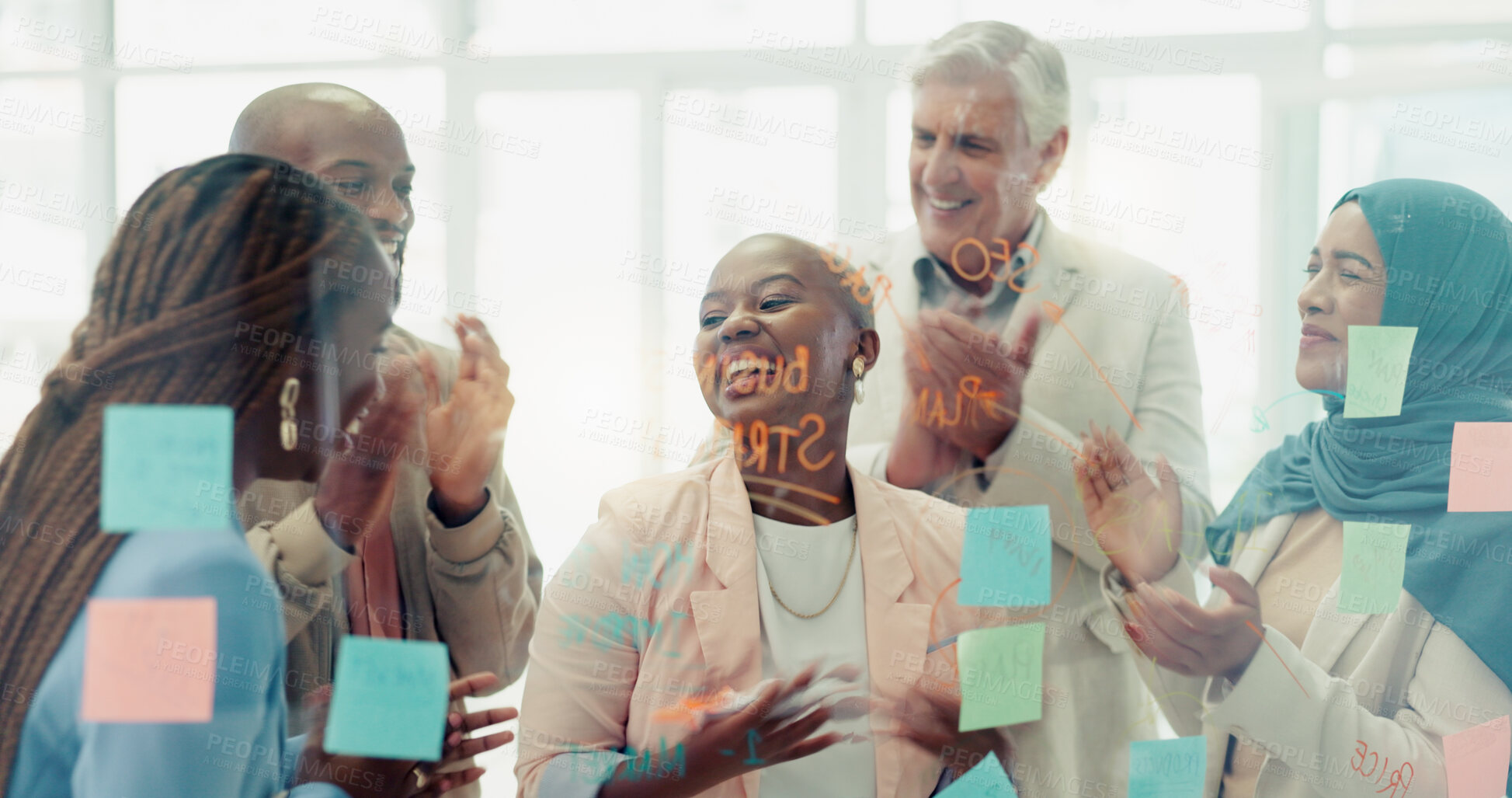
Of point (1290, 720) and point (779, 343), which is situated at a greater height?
point (779, 343)

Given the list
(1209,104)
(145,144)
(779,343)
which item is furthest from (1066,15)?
(145,144)

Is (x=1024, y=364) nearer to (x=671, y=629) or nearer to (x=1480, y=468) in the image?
(x=671, y=629)

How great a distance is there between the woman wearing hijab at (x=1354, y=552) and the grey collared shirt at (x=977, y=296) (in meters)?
0.20

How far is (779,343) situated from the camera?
3.58 feet

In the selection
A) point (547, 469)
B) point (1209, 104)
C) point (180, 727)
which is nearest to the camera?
point (180, 727)

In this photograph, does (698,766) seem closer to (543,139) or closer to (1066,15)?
(543,139)

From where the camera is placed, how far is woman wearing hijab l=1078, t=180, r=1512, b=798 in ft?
4.17

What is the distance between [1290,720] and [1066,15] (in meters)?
0.95

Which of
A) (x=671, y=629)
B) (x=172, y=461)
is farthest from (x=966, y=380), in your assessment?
(x=172, y=461)

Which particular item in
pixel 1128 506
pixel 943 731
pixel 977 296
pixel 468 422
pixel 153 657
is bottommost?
pixel 943 731

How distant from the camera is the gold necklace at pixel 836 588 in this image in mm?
1117

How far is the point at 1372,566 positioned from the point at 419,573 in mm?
1211

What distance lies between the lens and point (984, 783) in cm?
118

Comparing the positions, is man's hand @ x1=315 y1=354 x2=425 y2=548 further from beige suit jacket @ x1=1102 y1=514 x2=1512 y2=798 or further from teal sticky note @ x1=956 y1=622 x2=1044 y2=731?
beige suit jacket @ x1=1102 y1=514 x2=1512 y2=798
